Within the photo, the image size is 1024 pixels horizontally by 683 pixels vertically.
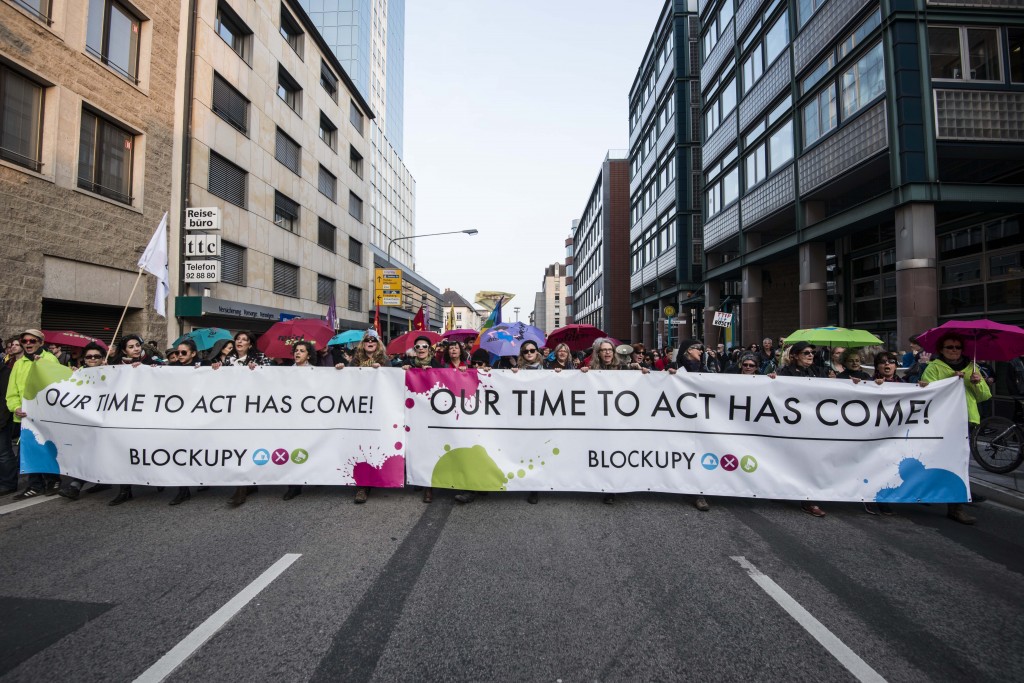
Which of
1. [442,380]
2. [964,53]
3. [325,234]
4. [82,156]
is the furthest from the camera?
[325,234]

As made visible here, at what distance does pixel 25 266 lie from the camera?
10266mm

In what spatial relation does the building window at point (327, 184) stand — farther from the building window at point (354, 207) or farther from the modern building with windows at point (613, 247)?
the modern building with windows at point (613, 247)

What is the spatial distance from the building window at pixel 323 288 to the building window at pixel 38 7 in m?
15.1

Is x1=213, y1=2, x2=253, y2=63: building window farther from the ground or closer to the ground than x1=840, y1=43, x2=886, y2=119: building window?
farther from the ground

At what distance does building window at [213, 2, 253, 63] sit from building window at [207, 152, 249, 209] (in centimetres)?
436

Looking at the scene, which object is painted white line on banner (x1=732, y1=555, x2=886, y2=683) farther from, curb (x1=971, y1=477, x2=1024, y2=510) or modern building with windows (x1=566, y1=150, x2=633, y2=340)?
modern building with windows (x1=566, y1=150, x2=633, y2=340)

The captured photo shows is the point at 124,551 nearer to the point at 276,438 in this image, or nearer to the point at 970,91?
the point at 276,438

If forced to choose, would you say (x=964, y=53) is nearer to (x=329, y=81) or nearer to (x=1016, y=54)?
(x=1016, y=54)

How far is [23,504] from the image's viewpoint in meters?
5.14

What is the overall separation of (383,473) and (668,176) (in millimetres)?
33119

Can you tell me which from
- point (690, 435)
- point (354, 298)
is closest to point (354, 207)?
point (354, 298)

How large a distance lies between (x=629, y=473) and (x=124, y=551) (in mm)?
4430

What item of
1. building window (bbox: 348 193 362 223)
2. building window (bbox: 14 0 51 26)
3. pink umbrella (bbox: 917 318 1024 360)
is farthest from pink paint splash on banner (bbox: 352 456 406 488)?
building window (bbox: 348 193 362 223)

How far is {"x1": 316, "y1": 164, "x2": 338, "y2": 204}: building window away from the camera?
26306 millimetres
